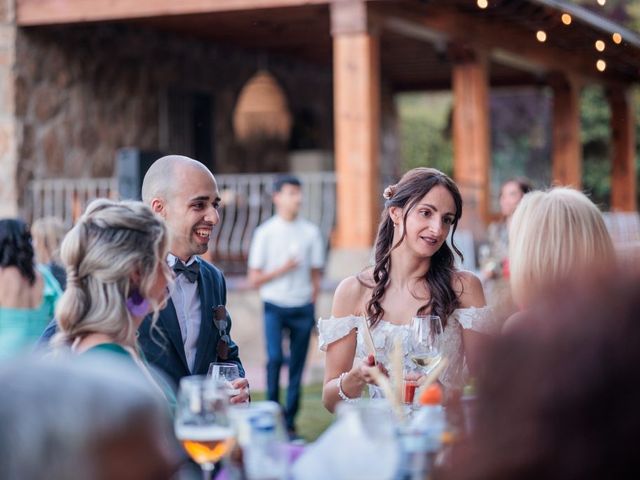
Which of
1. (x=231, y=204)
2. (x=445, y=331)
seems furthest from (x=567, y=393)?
(x=231, y=204)

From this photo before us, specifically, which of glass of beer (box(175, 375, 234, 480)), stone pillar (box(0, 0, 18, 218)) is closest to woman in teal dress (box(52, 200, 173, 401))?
glass of beer (box(175, 375, 234, 480))

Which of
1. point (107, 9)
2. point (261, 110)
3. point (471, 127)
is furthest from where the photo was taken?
point (261, 110)

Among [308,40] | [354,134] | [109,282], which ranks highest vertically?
[308,40]

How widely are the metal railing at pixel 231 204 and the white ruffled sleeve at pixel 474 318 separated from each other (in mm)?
8223

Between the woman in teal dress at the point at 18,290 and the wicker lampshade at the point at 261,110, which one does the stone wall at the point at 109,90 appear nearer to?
the wicker lampshade at the point at 261,110

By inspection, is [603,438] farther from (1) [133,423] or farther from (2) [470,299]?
(2) [470,299]

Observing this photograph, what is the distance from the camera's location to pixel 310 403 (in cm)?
1002

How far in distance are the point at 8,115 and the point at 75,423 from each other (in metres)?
11.1

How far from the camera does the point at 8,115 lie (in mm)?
12133

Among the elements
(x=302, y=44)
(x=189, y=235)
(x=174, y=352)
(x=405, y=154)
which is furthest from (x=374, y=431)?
(x=405, y=154)

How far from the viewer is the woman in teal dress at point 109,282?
2.84 metres

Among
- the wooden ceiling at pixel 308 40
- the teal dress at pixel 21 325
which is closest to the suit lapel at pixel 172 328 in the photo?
the teal dress at pixel 21 325

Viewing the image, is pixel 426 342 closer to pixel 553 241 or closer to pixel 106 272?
pixel 553 241

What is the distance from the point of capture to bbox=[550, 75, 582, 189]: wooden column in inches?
667
